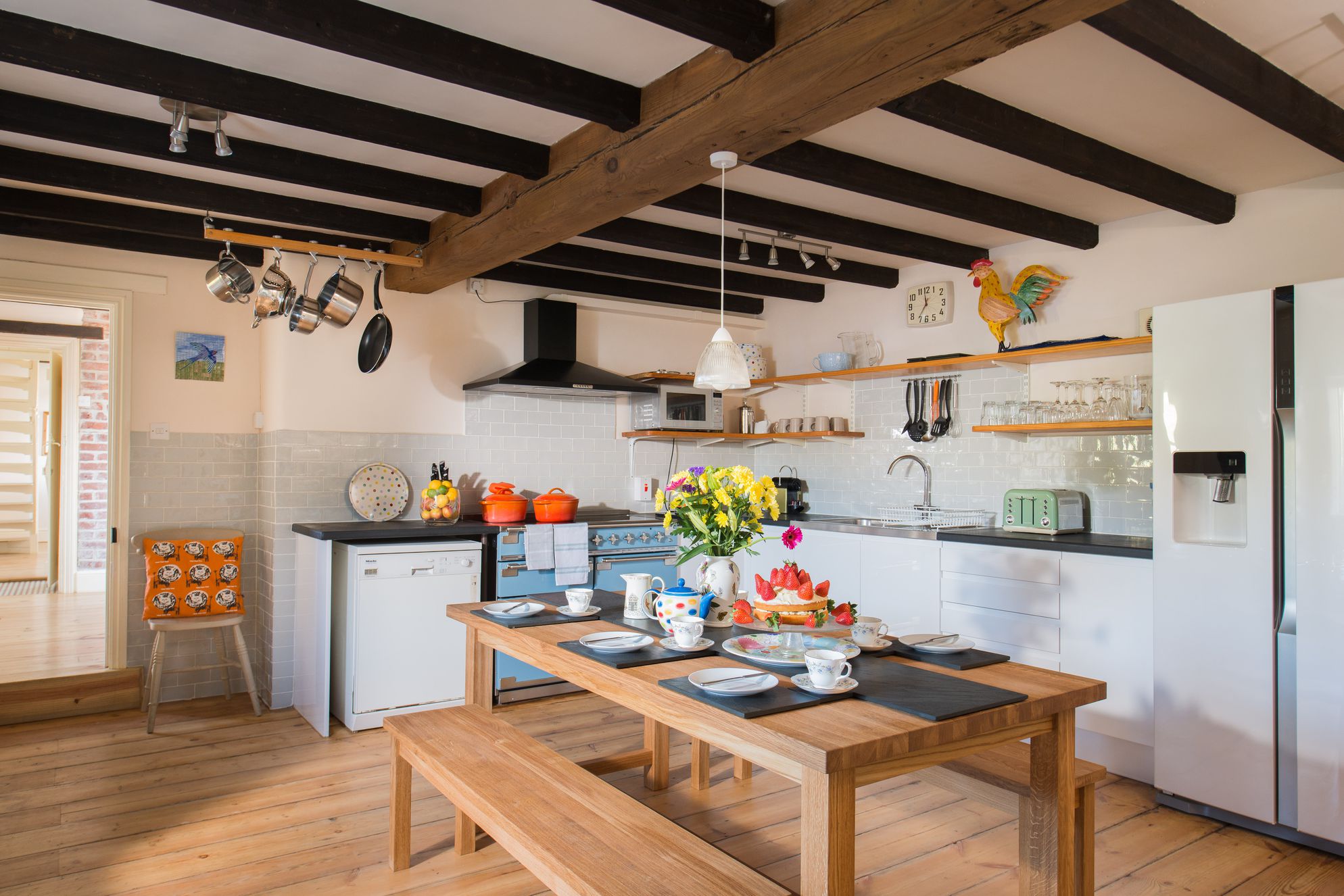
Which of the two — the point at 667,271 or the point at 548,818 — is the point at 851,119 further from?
the point at 548,818

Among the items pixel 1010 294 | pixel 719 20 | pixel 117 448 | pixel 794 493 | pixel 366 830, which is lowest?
pixel 366 830

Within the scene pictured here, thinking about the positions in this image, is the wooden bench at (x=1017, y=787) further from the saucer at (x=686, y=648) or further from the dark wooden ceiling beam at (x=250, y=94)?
the dark wooden ceiling beam at (x=250, y=94)

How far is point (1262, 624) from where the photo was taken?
312 cm

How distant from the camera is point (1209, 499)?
3352 millimetres

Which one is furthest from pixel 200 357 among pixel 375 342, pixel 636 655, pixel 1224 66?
pixel 1224 66

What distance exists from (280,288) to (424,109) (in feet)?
5.53

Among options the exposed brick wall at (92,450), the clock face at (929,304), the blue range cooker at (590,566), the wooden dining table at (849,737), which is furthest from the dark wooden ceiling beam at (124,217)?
the exposed brick wall at (92,450)

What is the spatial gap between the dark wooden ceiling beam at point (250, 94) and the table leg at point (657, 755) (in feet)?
7.41

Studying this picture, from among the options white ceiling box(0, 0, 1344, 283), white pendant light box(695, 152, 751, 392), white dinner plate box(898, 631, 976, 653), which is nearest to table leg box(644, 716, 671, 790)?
white dinner plate box(898, 631, 976, 653)

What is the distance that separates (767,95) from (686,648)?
4.96ft

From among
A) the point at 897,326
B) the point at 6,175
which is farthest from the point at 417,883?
the point at 897,326

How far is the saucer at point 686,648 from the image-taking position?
239 centimetres

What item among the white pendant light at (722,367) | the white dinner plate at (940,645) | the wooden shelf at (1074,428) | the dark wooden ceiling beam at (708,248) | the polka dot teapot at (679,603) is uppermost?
the dark wooden ceiling beam at (708,248)

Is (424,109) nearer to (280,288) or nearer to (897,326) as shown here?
(280,288)
